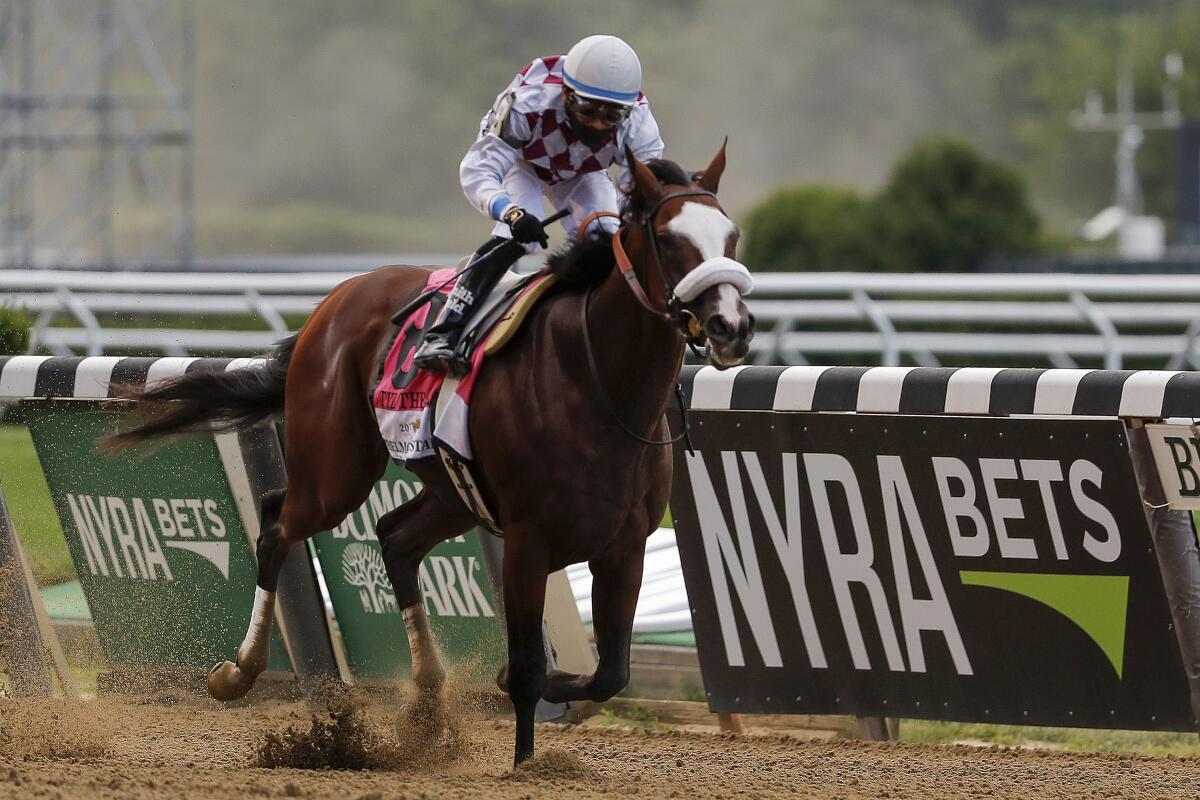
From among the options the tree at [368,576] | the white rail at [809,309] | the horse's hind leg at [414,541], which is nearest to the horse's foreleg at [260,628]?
the horse's hind leg at [414,541]

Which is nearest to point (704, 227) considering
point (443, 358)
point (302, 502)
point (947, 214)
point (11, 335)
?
point (443, 358)

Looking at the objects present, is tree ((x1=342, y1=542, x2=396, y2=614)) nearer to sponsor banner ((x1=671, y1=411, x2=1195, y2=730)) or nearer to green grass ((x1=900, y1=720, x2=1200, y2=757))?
sponsor banner ((x1=671, y1=411, x2=1195, y2=730))

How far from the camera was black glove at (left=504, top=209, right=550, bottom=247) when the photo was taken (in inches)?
176

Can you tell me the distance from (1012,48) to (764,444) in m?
68.1

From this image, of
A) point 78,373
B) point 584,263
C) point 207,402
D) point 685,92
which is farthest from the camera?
point 685,92

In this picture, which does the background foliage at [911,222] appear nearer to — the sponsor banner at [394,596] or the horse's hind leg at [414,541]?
the sponsor banner at [394,596]

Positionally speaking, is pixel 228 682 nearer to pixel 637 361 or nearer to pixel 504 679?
pixel 504 679

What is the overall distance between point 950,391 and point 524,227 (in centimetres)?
113

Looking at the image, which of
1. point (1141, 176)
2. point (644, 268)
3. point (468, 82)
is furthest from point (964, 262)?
point (1141, 176)

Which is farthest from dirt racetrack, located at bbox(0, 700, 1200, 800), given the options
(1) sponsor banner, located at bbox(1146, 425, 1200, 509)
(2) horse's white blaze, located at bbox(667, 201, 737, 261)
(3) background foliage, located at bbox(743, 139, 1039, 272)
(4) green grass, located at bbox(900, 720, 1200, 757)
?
(3) background foliage, located at bbox(743, 139, 1039, 272)

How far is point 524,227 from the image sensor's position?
176 inches

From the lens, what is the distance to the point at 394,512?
5.16 metres

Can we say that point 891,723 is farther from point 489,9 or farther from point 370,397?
point 489,9

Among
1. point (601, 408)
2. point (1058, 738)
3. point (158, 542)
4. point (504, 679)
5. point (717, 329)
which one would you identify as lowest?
point (1058, 738)
